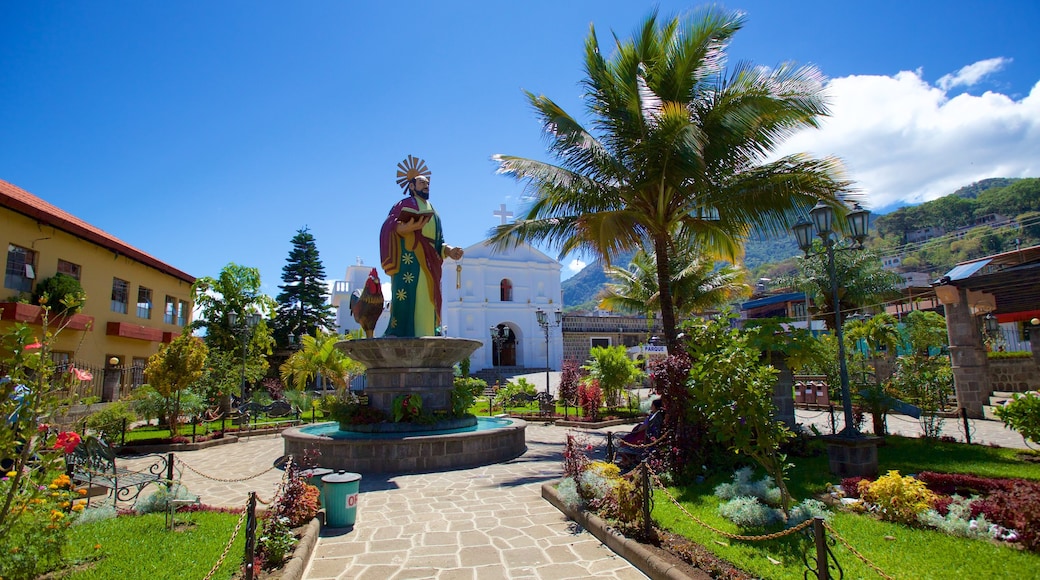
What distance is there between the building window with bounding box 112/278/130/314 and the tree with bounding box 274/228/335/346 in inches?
575

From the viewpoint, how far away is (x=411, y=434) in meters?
9.98

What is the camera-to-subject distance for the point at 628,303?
2272cm

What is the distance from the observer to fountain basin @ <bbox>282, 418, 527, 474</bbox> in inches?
364

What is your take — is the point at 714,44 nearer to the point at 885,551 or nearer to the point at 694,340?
the point at 694,340

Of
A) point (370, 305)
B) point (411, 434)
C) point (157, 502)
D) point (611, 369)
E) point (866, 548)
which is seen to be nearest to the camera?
point (866, 548)

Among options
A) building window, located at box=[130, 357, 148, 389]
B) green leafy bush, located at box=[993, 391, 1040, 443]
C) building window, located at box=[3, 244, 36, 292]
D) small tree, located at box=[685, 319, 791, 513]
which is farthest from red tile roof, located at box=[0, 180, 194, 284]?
green leafy bush, located at box=[993, 391, 1040, 443]

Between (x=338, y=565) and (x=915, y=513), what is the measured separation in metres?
5.50

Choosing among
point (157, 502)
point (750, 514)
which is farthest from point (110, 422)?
point (750, 514)

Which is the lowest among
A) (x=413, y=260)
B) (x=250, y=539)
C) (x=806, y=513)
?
(x=806, y=513)

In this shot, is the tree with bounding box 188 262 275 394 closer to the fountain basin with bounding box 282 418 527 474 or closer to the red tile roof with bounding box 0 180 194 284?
the red tile roof with bounding box 0 180 194 284

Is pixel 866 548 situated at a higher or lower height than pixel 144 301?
lower

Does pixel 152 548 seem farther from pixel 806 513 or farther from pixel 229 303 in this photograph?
pixel 229 303

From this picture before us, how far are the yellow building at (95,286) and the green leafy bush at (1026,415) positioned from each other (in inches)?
749

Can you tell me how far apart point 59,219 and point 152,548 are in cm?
1770
